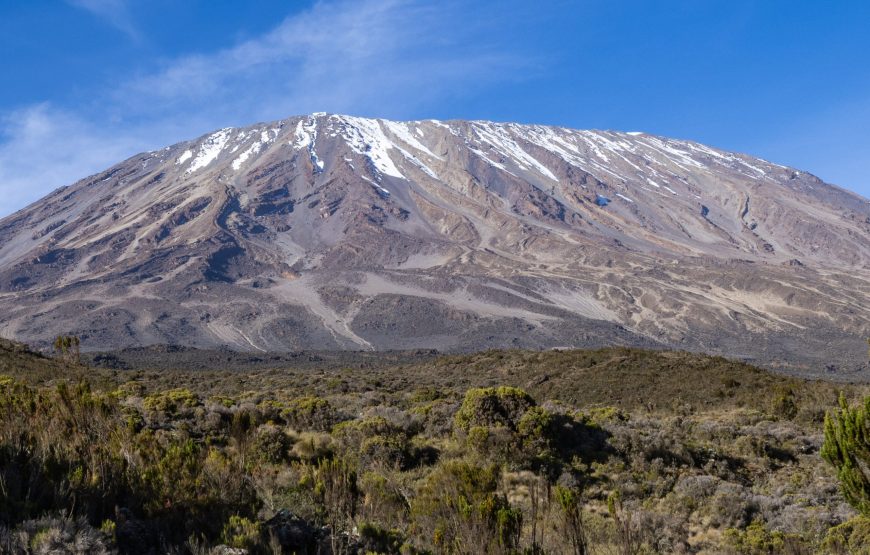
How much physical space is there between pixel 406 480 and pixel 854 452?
20.5 feet

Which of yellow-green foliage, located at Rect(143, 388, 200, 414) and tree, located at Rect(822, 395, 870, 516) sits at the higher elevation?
tree, located at Rect(822, 395, 870, 516)

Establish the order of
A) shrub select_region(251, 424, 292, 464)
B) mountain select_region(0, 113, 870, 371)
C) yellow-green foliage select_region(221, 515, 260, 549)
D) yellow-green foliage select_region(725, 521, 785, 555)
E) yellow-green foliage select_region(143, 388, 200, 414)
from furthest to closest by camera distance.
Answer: mountain select_region(0, 113, 870, 371) → yellow-green foliage select_region(143, 388, 200, 414) → shrub select_region(251, 424, 292, 464) → yellow-green foliage select_region(725, 521, 785, 555) → yellow-green foliage select_region(221, 515, 260, 549)

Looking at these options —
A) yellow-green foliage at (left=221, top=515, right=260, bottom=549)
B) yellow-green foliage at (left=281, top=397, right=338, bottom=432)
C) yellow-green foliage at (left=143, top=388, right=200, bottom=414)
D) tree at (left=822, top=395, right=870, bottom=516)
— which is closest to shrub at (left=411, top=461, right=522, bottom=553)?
yellow-green foliage at (left=221, top=515, right=260, bottom=549)

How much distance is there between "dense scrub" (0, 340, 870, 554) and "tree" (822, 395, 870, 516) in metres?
0.38

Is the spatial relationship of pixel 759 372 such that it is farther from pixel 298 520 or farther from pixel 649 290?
pixel 649 290

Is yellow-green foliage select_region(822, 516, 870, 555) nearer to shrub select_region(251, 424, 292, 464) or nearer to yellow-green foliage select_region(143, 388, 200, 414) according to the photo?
shrub select_region(251, 424, 292, 464)

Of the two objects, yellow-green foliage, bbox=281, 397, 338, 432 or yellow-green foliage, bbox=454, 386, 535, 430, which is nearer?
yellow-green foliage, bbox=454, 386, 535, 430

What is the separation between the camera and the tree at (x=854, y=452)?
293 inches

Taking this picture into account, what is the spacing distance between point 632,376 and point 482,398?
631 inches

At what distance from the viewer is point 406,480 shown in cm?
989

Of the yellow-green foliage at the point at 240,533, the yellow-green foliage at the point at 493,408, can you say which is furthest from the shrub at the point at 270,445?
the yellow-green foliage at the point at 240,533

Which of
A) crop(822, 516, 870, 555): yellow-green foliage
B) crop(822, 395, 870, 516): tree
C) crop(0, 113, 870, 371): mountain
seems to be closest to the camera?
crop(822, 516, 870, 555): yellow-green foliage

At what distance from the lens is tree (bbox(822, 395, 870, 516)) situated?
24.4 ft

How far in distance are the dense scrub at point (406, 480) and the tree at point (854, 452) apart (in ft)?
1.25
